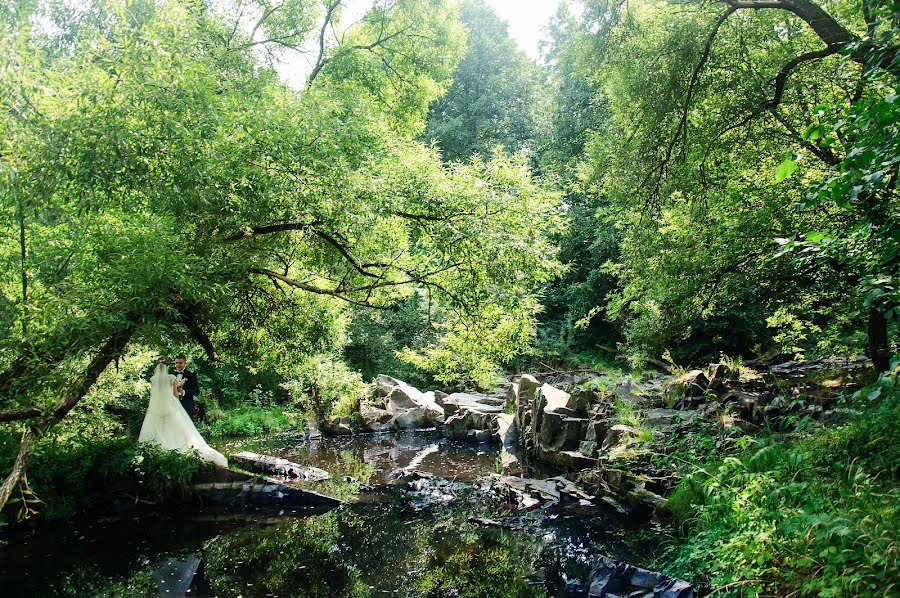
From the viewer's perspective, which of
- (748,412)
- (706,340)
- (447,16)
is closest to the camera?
(748,412)

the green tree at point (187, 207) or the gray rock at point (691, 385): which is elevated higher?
the green tree at point (187, 207)

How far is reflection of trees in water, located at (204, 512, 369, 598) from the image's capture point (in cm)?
566

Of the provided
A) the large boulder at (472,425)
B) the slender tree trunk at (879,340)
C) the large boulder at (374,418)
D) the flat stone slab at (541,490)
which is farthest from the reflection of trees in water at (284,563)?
the large boulder at (374,418)

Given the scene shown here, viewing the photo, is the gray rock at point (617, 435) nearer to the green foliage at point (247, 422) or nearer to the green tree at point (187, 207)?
the green tree at point (187, 207)

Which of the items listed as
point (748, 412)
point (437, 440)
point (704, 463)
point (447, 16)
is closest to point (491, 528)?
point (704, 463)

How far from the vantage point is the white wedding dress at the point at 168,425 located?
914 cm

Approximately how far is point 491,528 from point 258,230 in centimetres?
512

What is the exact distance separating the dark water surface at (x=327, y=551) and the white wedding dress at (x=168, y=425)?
1.12m

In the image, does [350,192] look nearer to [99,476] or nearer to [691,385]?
[99,476]

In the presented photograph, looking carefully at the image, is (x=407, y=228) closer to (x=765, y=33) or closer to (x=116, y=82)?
(x=116, y=82)

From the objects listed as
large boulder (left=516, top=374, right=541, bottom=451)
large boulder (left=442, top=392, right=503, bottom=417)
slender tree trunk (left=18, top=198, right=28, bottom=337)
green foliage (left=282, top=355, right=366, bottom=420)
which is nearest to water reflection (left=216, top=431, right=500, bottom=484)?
large boulder (left=516, top=374, right=541, bottom=451)

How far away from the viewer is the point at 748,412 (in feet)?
27.8

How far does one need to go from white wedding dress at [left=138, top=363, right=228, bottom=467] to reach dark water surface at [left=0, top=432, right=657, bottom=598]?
112 centimetres

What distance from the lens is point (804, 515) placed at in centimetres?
415
